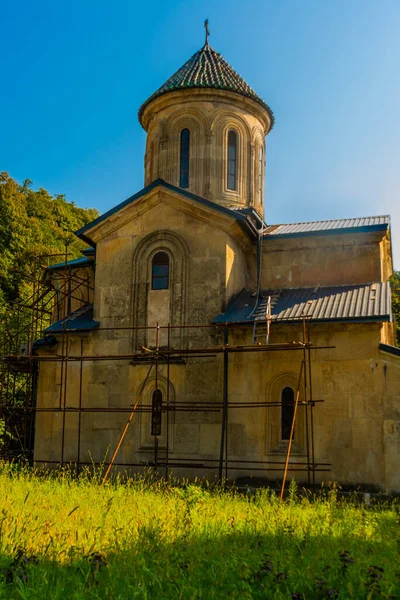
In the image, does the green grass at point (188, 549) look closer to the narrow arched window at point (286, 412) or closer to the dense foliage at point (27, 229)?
the narrow arched window at point (286, 412)

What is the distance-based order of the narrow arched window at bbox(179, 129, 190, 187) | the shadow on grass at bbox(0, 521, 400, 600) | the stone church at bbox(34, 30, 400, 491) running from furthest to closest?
1. the narrow arched window at bbox(179, 129, 190, 187)
2. the stone church at bbox(34, 30, 400, 491)
3. the shadow on grass at bbox(0, 521, 400, 600)

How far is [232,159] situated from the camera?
59.4 ft

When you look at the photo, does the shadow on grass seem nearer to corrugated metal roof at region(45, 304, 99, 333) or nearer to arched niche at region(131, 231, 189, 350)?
arched niche at region(131, 231, 189, 350)

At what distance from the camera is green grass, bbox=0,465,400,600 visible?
16.9 ft

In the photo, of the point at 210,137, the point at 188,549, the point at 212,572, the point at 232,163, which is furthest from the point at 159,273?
the point at 212,572

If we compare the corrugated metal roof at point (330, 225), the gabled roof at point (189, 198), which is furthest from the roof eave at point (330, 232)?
the gabled roof at point (189, 198)

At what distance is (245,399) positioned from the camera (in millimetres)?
13883

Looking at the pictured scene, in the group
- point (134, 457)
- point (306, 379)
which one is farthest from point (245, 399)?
point (134, 457)

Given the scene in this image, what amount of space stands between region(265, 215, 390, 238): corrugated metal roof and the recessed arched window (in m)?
1.82

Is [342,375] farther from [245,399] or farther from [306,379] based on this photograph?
[245,399]

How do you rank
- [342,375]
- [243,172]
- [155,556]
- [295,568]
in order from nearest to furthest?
1. [295,568]
2. [155,556]
3. [342,375]
4. [243,172]

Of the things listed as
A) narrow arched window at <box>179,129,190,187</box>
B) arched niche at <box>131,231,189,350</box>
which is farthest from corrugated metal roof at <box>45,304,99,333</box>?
narrow arched window at <box>179,129,190,187</box>

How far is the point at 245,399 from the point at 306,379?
54.7 inches

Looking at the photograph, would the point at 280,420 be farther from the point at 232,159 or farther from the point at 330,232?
the point at 232,159
